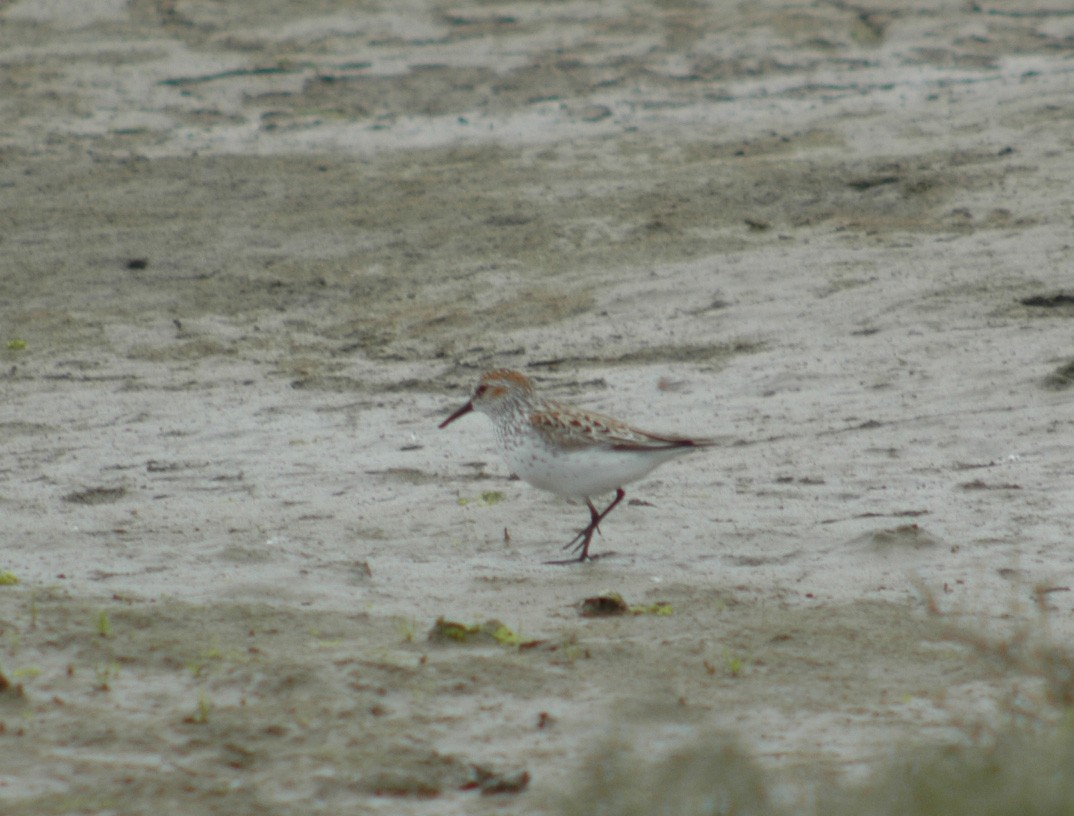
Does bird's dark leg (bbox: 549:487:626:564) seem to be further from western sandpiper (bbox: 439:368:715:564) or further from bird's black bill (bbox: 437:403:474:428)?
bird's black bill (bbox: 437:403:474:428)

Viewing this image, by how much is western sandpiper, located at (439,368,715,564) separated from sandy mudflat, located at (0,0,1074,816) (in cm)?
31

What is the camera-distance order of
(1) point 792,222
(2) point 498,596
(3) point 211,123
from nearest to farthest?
(2) point 498,596 → (1) point 792,222 → (3) point 211,123

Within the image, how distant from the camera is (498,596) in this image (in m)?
6.22

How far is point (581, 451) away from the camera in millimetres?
7020

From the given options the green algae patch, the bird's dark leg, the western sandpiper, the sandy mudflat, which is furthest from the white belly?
the green algae patch

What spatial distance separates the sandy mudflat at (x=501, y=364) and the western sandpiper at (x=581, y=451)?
31 centimetres

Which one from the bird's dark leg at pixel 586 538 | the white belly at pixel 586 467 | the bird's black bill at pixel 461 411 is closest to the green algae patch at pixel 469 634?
the bird's dark leg at pixel 586 538

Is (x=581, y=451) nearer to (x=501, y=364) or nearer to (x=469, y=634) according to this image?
(x=469, y=634)

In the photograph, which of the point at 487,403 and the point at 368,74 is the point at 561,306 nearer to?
the point at 487,403

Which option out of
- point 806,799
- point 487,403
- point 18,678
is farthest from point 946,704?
point 487,403

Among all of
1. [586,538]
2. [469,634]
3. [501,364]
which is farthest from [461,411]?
[469,634]

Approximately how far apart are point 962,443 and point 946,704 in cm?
359

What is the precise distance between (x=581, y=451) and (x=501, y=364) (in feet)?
10.2

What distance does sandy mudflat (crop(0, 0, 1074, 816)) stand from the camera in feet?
15.5
